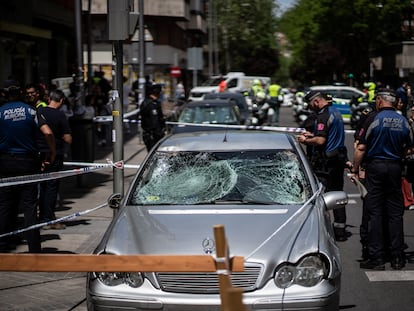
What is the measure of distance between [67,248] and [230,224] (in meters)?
4.10

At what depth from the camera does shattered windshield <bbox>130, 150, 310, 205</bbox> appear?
269 inches

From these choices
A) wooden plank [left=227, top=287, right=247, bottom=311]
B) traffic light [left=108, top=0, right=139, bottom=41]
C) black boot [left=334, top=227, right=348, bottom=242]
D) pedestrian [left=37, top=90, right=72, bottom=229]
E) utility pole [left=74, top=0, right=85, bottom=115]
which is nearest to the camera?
wooden plank [left=227, top=287, right=247, bottom=311]

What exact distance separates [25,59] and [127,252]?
2245 centimetres

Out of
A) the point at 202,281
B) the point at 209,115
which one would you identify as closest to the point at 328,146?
the point at 202,281

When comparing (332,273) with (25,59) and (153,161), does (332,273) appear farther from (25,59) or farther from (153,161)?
(25,59)

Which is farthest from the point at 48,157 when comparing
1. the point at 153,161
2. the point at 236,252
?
the point at 236,252

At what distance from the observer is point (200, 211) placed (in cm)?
646

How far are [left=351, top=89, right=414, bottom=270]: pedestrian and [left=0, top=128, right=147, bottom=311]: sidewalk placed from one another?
3.00 meters

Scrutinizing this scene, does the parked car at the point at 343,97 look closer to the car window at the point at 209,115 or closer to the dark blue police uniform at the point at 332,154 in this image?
the car window at the point at 209,115

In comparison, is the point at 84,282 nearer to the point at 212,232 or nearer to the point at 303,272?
the point at 212,232

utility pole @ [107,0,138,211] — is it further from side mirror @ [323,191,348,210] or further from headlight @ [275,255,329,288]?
headlight @ [275,255,329,288]

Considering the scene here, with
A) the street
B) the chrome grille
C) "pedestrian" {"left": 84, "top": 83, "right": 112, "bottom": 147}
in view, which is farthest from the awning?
the chrome grille

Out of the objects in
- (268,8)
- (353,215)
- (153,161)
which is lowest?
(353,215)

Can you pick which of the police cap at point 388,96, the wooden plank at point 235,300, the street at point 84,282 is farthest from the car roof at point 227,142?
the wooden plank at point 235,300
